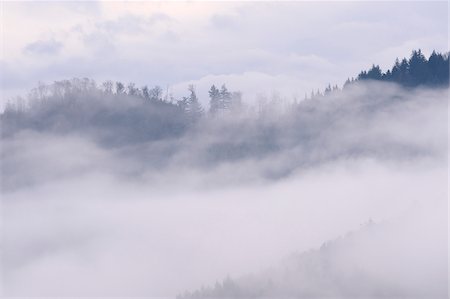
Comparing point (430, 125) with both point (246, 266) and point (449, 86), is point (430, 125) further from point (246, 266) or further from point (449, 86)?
point (246, 266)

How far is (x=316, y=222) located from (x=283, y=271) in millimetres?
79554

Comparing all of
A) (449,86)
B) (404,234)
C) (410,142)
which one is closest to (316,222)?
(410,142)

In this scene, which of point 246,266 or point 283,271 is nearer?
point 283,271

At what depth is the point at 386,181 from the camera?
177 metres

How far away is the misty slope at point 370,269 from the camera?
4077 inches

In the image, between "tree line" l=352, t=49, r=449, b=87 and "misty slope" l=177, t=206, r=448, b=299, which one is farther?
"tree line" l=352, t=49, r=449, b=87

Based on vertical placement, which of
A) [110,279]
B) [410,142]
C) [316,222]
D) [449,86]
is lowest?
[110,279]

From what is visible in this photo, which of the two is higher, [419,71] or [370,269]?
[419,71]

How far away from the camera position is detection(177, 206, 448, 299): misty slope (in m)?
104

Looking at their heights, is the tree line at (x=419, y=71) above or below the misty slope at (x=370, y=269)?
above

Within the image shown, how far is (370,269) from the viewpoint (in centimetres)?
11019

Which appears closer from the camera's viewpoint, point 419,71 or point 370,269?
point 370,269

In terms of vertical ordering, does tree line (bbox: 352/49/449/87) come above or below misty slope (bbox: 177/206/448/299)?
above

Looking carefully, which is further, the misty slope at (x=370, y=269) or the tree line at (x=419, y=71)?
the tree line at (x=419, y=71)
